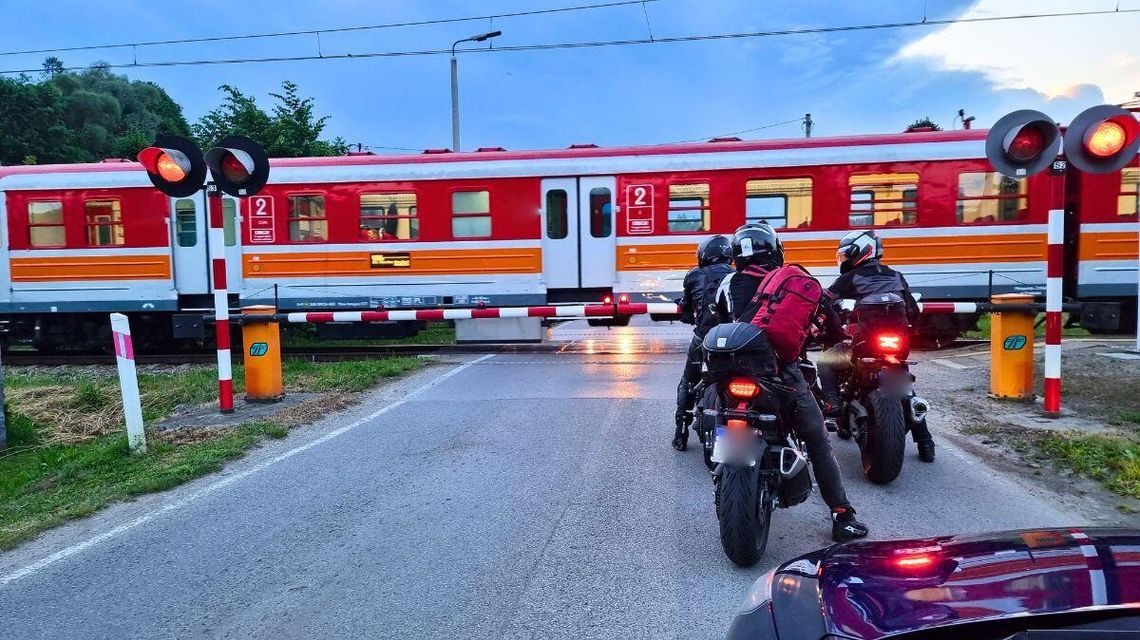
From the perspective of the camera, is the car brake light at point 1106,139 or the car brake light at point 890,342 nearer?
the car brake light at point 890,342

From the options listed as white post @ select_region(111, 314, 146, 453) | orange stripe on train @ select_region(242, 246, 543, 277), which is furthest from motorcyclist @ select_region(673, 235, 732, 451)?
orange stripe on train @ select_region(242, 246, 543, 277)

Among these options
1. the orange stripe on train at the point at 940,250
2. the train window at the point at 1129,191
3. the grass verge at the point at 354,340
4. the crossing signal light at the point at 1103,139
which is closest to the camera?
the crossing signal light at the point at 1103,139

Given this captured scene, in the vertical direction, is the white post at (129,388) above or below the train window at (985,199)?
below

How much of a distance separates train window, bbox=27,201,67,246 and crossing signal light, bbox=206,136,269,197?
24.8ft

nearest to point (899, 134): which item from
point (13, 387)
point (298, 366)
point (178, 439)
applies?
point (298, 366)

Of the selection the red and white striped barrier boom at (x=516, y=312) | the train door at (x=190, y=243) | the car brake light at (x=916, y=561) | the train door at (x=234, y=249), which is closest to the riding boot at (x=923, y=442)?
the car brake light at (x=916, y=561)

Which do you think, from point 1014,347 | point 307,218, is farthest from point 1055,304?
point 307,218

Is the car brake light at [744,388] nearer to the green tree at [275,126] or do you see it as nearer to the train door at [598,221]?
the train door at [598,221]

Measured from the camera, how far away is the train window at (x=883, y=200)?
1254 cm

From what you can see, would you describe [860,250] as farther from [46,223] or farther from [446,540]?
[46,223]

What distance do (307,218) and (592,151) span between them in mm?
5206

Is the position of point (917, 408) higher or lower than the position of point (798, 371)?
lower

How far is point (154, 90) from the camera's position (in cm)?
6944

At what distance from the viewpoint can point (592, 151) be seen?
43.4 feet
